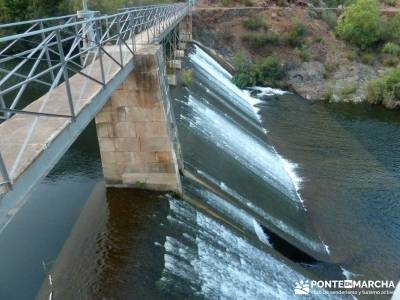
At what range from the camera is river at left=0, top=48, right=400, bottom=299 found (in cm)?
959

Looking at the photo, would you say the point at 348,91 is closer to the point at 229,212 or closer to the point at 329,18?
the point at 329,18

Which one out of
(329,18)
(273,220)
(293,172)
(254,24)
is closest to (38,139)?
(273,220)

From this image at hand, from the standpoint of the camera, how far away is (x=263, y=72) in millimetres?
32812

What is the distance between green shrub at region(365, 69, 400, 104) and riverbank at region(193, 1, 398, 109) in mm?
1270

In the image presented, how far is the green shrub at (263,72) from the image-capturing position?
31.8m

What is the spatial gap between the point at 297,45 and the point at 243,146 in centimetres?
2128

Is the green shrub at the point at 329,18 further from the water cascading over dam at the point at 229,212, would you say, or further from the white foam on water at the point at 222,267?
the white foam on water at the point at 222,267

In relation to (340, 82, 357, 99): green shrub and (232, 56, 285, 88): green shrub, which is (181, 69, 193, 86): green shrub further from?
(340, 82, 357, 99): green shrub

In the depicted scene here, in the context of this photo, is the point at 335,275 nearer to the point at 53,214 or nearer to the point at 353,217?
the point at 353,217

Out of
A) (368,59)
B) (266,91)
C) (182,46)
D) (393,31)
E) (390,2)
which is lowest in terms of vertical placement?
(266,91)

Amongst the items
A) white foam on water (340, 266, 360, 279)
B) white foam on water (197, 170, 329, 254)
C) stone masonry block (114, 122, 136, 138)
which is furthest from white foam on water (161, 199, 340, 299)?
stone masonry block (114, 122, 136, 138)

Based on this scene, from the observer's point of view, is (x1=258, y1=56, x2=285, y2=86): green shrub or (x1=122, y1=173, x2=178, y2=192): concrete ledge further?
(x1=258, y1=56, x2=285, y2=86): green shrub

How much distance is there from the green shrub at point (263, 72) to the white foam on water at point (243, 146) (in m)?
11.8

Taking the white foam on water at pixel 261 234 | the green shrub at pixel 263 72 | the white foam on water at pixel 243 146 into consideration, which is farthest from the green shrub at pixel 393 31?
the white foam on water at pixel 261 234
